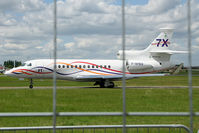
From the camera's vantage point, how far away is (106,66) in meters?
31.3

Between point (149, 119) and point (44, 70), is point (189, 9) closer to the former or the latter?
point (149, 119)

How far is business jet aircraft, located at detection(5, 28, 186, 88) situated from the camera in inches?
1115

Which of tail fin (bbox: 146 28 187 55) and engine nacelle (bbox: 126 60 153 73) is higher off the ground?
tail fin (bbox: 146 28 187 55)

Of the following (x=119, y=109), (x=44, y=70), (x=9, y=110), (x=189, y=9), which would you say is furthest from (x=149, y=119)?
(x=44, y=70)

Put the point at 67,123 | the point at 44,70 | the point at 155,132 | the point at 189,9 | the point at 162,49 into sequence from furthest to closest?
the point at 162,49 < the point at 44,70 < the point at 67,123 < the point at 155,132 < the point at 189,9

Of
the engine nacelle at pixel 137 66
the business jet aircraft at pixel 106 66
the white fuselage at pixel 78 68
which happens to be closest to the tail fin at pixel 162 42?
the business jet aircraft at pixel 106 66

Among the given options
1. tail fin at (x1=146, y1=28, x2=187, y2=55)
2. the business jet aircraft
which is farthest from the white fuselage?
tail fin at (x1=146, y1=28, x2=187, y2=55)

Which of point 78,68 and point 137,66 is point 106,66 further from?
point 137,66

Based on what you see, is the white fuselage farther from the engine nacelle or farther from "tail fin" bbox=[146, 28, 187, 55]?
"tail fin" bbox=[146, 28, 187, 55]

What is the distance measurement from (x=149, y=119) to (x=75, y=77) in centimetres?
1906

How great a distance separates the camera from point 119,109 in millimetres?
13953

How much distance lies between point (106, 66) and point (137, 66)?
10.2ft

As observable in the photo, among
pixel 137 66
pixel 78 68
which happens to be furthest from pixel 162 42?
pixel 78 68

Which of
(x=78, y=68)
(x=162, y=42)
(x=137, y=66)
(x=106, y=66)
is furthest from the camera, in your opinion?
(x=162, y=42)
